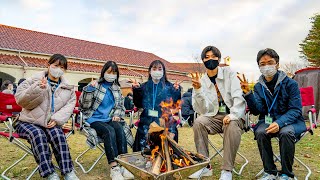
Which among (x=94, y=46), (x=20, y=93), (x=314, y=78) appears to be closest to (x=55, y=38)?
(x=94, y=46)

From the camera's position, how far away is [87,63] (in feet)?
58.1

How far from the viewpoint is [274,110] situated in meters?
2.85

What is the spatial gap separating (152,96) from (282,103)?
1.53 meters

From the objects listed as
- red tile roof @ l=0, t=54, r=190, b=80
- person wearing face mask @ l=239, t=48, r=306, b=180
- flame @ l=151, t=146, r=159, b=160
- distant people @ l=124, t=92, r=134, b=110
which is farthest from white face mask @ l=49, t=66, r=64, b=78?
red tile roof @ l=0, t=54, r=190, b=80

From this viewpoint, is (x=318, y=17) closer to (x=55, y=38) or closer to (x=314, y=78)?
(x=314, y=78)

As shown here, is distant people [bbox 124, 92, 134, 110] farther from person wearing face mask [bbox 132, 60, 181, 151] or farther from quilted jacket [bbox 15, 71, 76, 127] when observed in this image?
quilted jacket [bbox 15, 71, 76, 127]

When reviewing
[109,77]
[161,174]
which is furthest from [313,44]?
[161,174]

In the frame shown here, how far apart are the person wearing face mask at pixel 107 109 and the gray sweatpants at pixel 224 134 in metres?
0.85

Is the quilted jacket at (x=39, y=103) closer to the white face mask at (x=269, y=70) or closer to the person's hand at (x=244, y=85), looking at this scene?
the person's hand at (x=244, y=85)

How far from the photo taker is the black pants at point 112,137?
9.45 ft

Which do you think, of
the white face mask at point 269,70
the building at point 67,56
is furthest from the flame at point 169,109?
the building at point 67,56

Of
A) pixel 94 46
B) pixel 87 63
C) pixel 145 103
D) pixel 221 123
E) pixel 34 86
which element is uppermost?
pixel 94 46

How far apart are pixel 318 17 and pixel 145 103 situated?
20.9m

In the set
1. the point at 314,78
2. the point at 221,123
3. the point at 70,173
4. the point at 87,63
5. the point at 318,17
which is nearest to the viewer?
the point at 70,173
